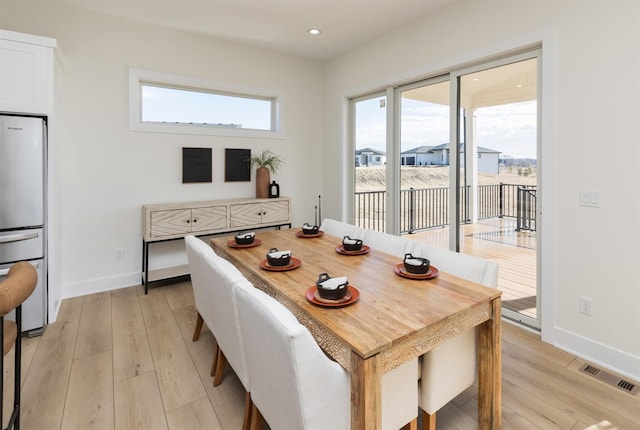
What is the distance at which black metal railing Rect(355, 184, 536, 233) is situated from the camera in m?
2.99

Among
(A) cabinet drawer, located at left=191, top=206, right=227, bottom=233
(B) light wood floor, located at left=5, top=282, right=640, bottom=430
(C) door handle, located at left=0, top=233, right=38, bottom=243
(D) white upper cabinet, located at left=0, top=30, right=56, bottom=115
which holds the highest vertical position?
(D) white upper cabinet, located at left=0, top=30, right=56, bottom=115

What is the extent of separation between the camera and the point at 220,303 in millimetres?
1660

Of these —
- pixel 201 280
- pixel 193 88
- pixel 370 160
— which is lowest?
pixel 201 280

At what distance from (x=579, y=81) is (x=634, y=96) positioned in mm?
343

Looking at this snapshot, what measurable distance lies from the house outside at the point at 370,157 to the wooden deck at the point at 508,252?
1207 mm

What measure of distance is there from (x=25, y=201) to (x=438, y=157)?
12.6 ft

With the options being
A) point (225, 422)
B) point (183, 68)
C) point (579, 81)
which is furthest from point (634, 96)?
point (183, 68)

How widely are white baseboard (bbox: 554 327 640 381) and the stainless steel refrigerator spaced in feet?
13.5

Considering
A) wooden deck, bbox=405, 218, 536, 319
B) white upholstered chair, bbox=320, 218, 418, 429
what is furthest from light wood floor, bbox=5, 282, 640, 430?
white upholstered chair, bbox=320, 218, 418, 429

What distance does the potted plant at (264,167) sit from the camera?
4.32 meters

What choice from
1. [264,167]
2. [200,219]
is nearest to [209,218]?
[200,219]

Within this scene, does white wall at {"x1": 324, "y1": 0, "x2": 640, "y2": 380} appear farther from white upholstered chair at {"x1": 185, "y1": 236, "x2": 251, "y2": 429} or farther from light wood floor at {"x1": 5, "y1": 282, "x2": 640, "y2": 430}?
white upholstered chair at {"x1": 185, "y1": 236, "x2": 251, "y2": 429}

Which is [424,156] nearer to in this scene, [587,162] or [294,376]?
[587,162]

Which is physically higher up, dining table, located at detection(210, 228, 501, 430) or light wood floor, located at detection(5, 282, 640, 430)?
dining table, located at detection(210, 228, 501, 430)
